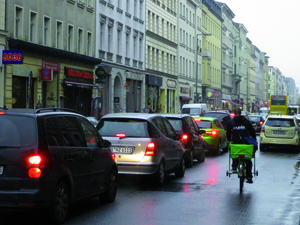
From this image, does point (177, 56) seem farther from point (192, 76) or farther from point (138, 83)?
point (138, 83)

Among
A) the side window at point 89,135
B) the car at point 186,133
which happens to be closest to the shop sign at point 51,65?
the car at point 186,133

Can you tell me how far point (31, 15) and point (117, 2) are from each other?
629 inches

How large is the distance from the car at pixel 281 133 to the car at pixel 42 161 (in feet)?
62.8

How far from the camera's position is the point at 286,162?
2247cm

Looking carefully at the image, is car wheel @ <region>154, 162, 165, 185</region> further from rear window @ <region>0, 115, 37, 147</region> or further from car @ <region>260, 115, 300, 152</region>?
car @ <region>260, 115, 300, 152</region>

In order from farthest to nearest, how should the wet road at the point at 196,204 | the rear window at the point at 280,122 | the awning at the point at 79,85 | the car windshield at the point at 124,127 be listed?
the awning at the point at 79,85, the rear window at the point at 280,122, the car windshield at the point at 124,127, the wet road at the point at 196,204

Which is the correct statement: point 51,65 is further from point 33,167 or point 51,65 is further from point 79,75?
point 33,167

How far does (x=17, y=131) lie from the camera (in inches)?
341

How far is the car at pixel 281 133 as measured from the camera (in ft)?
91.8

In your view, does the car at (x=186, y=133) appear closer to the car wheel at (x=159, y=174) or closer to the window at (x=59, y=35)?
the car wheel at (x=159, y=174)

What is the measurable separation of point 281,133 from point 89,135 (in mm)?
18829

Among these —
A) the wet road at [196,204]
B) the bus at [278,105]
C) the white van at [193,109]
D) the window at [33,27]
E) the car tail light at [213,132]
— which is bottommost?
the wet road at [196,204]

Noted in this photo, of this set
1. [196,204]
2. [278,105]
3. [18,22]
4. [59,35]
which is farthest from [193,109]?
[196,204]

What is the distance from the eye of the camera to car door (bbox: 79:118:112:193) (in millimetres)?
10273
